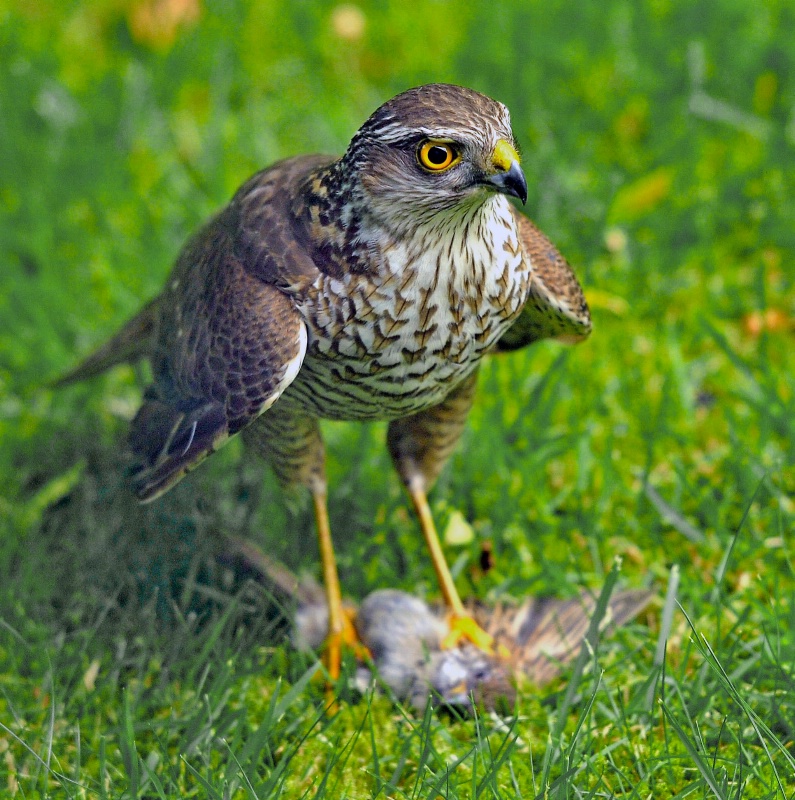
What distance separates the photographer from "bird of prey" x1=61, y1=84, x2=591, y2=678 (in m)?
2.90

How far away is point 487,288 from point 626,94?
3512mm

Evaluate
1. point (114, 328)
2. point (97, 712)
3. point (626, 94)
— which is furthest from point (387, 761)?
point (626, 94)

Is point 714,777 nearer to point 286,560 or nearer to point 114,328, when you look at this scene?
point 286,560

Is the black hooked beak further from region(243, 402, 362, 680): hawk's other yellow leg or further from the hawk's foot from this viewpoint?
the hawk's foot

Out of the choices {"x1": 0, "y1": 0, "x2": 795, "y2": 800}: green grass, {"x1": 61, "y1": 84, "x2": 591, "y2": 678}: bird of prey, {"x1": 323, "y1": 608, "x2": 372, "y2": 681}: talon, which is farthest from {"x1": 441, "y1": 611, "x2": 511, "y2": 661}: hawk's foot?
{"x1": 61, "y1": 84, "x2": 591, "y2": 678}: bird of prey

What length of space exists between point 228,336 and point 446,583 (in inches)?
52.5

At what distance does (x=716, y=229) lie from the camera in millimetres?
5645

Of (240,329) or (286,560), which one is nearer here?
(240,329)

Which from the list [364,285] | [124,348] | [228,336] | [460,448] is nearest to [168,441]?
[228,336]

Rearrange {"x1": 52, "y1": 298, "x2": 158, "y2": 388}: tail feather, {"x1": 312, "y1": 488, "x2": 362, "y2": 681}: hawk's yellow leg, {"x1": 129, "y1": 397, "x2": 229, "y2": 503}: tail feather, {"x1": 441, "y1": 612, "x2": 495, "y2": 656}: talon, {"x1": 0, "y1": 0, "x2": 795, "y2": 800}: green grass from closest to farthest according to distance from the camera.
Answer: {"x1": 129, "y1": 397, "x2": 229, "y2": 503}: tail feather
{"x1": 0, "y1": 0, "x2": 795, "y2": 800}: green grass
{"x1": 441, "y1": 612, "x2": 495, "y2": 656}: talon
{"x1": 312, "y1": 488, "x2": 362, "y2": 681}: hawk's yellow leg
{"x1": 52, "y1": 298, "x2": 158, "y2": 388}: tail feather

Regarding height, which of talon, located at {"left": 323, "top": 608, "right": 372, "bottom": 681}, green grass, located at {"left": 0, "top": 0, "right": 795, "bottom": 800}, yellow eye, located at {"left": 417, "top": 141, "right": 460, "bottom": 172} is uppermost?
yellow eye, located at {"left": 417, "top": 141, "right": 460, "bottom": 172}

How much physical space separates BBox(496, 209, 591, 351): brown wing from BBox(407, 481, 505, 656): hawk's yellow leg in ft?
2.48

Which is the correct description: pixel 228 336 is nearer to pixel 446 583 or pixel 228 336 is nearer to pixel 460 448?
pixel 446 583

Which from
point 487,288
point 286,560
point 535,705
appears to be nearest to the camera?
point 487,288
